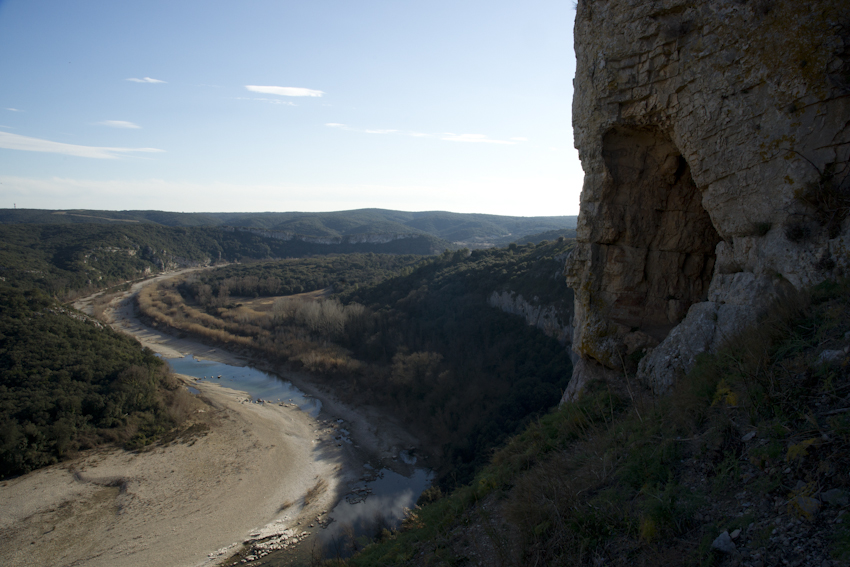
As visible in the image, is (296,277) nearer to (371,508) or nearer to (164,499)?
(164,499)

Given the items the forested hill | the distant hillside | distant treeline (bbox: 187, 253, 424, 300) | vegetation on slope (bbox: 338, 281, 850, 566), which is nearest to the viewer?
vegetation on slope (bbox: 338, 281, 850, 566)

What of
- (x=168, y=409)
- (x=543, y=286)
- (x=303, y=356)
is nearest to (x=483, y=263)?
(x=543, y=286)

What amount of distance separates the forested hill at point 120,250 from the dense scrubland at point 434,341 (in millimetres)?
12177

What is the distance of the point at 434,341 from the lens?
32.8 metres

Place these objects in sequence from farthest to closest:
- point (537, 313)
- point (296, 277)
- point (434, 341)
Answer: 1. point (296, 277)
2. point (434, 341)
3. point (537, 313)

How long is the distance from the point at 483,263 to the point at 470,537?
34.9 metres

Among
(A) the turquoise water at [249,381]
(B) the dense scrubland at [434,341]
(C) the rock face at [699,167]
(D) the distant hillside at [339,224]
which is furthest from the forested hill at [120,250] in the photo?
(C) the rock face at [699,167]

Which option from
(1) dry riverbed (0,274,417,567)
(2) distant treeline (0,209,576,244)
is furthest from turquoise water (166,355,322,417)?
(2) distant treeline (0,209,576,244)

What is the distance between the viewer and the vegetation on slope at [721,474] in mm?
3281

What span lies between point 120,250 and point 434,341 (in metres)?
66.9

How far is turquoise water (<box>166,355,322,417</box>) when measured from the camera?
101ft

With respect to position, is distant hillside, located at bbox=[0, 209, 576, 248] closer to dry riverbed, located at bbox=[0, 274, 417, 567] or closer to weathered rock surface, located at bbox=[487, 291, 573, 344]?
weathered rock surface, located at bbox=[487, 291, 573, 344]

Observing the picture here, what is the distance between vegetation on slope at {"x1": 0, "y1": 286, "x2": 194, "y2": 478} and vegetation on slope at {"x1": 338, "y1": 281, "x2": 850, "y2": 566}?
23.9m

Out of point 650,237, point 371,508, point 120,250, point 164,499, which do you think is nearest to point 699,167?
point 650,237
